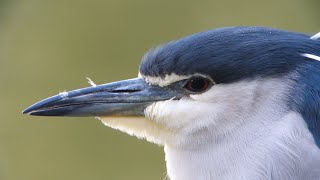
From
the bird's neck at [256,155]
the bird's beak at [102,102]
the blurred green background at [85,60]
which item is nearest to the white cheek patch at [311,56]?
the bird's neck at [256,155]

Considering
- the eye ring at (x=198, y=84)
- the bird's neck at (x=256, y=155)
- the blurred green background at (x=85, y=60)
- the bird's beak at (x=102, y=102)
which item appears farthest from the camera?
the blurred green background at (x=85, y=60)

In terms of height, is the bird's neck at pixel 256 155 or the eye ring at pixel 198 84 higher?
the eye ring at pixel 198 84

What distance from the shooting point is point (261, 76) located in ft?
8.19

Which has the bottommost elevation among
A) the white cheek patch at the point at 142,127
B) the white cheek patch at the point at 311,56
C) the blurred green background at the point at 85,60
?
the blurred green background at the point at 85,60

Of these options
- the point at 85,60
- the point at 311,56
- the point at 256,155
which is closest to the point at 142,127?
the point at 256,155

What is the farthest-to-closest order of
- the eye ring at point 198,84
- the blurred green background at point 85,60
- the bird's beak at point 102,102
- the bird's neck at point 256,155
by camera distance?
the blurred green background at point 85,60 → the bird's beak at point 102,102 → the eye ring at point 198,84 → the bird's neck at point 256,155

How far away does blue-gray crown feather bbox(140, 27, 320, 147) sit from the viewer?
2436 millimetres

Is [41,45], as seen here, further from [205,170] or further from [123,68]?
[205,170]

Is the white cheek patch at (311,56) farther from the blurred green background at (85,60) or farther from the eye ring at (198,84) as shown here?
the blurred green background at (85,60)

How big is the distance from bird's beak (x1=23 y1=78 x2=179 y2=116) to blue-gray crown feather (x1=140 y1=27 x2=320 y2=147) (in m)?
0.11

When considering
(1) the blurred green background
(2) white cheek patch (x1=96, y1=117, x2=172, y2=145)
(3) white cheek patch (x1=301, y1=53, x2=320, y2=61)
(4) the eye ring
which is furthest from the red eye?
(1) the blurred green background

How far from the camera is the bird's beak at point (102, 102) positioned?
8.79 ft

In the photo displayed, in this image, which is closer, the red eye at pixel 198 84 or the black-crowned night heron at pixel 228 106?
the black-crowned night heron at pixel 228 106

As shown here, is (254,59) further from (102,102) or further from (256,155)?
(102,102)
